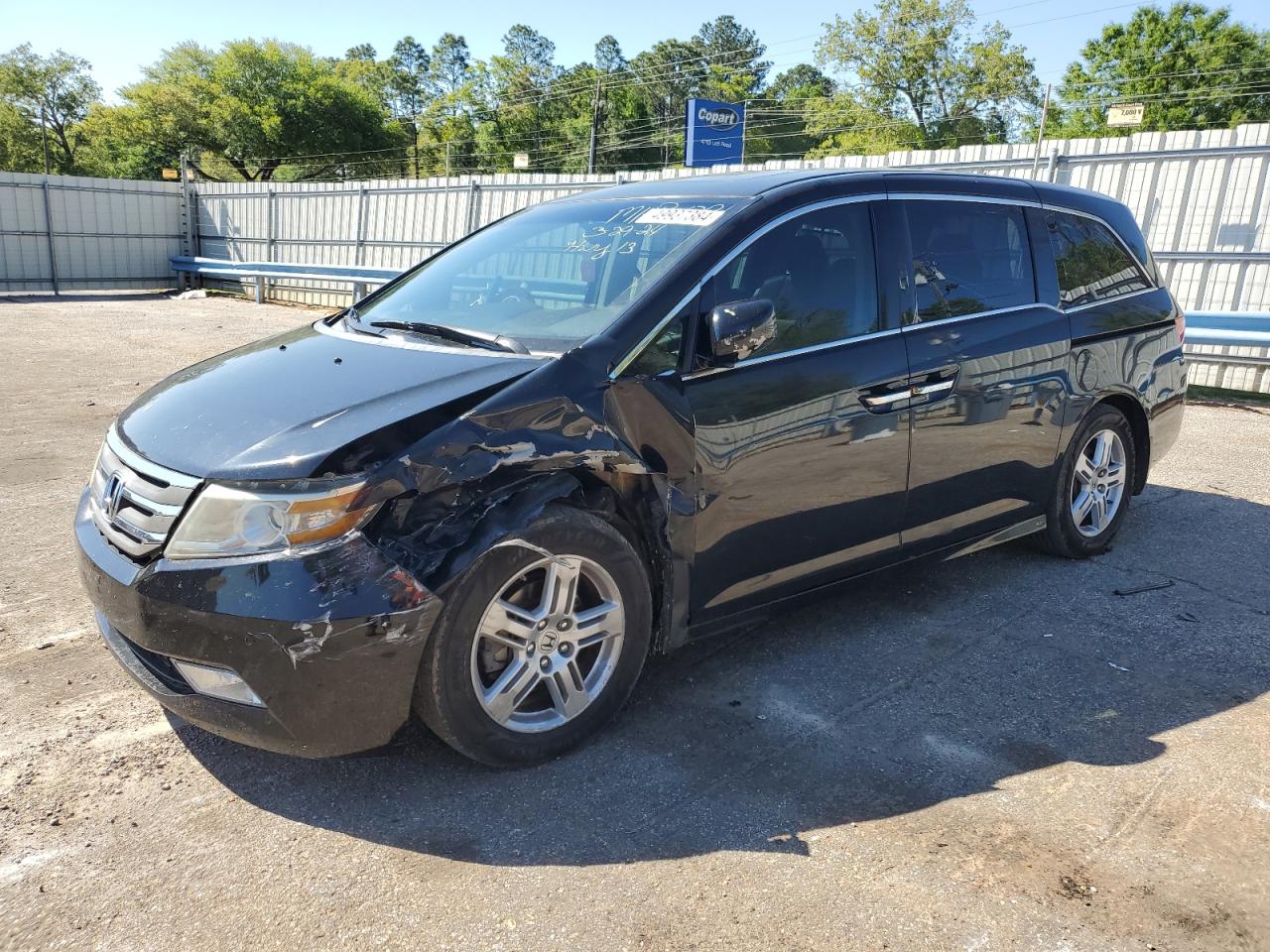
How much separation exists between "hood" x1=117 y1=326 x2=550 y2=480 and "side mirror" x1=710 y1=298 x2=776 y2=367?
584 millimetres

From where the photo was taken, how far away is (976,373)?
156 inches

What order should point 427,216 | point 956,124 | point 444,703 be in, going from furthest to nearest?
point 956,124 → point 427,216 → point 444,703

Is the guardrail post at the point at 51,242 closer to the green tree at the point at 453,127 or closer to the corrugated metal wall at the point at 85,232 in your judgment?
the corrugated metal wall at the point at 85,232

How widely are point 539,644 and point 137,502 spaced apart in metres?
1.21

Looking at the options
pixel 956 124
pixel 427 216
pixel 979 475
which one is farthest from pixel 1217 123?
pixel 979 475

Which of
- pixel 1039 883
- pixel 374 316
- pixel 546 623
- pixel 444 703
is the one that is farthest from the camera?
pixel 374 316

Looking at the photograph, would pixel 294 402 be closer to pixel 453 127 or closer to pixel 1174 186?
pixel 1174 186

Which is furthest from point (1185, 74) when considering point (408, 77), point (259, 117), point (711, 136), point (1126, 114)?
point (408, 77)

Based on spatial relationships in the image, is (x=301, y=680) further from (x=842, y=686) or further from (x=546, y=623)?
(x=842, y=686)

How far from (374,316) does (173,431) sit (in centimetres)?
112

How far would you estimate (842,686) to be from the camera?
356 cm

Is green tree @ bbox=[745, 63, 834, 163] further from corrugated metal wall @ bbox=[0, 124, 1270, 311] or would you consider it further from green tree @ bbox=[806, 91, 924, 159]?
corrugated metal wall @ bbox=[0, 124, 1270, 311]

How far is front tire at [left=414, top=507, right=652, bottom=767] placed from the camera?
2693mm

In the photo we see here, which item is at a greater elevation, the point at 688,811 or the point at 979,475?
the point at 979,475
